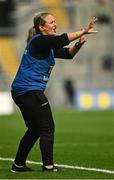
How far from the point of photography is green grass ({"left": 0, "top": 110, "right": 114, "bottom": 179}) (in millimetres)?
9961

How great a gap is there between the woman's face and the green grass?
5.67 feet

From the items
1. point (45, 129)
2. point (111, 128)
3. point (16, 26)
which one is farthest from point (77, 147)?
point (16, 26)

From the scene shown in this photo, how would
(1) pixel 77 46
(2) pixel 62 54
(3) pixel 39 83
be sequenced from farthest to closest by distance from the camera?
1. (2) pixel 62 54
2. (1) pixel 77 46
3. (3) pixel 39 83

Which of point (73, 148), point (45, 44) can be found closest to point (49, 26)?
point (45, 44)

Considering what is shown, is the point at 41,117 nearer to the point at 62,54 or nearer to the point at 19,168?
the point at 19,168

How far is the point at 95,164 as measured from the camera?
1135 cm

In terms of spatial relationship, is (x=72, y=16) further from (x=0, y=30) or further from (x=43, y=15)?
(x=43, y=15)

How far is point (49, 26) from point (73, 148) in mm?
4911

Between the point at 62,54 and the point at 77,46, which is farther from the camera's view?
the point at 62,54

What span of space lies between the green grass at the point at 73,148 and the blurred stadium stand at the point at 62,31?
51.4 ft

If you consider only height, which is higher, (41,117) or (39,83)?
(39,83)

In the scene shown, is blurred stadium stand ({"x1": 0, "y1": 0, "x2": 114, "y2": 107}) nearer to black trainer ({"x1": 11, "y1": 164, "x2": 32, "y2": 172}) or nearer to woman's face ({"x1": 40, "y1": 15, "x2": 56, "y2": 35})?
black trainer ({"x1": 11, "y1": 164, "x2": 32, "y2": 172})

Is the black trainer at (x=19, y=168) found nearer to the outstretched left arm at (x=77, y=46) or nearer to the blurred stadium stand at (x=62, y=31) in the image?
the outstretched left arm at (x=77, y=46)

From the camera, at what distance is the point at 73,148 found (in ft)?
48.0
